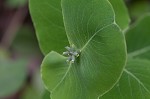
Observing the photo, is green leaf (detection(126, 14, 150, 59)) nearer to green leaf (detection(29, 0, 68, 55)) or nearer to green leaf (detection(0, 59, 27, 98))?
green leaf (detection(29, 0, 68, 55))

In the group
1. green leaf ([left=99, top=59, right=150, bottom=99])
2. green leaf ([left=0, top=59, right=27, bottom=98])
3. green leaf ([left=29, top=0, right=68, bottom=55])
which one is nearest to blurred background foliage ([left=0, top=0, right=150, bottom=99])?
green leaf ([left=0, top=59, right=27, bottom=98])

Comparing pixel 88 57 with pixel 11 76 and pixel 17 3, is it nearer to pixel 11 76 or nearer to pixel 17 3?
pixel 11 76

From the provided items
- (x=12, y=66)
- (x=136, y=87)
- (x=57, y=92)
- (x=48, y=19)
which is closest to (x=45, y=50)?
(x=48, y=19)

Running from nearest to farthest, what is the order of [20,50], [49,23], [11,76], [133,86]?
[133,86] < [49,23] < [11,76] < [20,50]

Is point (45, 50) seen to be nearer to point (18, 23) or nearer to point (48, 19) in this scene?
point (48, 19)

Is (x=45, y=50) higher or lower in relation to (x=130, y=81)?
higher

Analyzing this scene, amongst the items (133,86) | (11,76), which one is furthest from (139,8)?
(133,86)

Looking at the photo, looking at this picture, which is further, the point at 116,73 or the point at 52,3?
the point at 52,3
